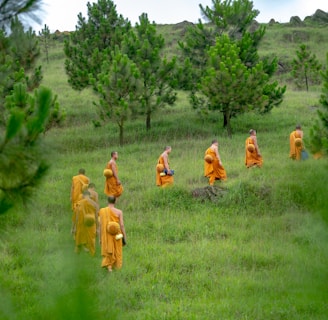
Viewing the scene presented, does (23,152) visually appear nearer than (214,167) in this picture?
Yes

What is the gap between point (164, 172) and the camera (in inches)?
631

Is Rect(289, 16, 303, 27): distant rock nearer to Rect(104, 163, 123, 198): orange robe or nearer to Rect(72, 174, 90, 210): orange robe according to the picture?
Rect(104, 163, 123, 198): orange robe

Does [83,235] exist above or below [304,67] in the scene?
below

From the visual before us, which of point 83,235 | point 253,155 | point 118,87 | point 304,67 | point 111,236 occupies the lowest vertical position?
point 111,236

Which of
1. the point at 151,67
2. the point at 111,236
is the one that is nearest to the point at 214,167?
the point at 111,236

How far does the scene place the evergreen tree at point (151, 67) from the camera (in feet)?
86.1

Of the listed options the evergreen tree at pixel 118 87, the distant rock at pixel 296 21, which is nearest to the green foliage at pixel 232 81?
the evergreen tree at pixel 118 87

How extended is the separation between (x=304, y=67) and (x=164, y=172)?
2561 centimetres

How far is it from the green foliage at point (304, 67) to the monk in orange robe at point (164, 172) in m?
24.4

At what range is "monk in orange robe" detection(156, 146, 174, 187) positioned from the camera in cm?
1598

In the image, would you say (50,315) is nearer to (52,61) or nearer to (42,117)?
(42,117)

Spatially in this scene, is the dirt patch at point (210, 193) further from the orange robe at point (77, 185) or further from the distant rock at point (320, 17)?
the distant rock at point (320, 17)

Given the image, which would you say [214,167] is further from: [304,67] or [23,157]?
[304,67]

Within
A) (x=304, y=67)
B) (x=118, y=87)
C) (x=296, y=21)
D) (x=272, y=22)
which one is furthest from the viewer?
(x=272, y=22)
